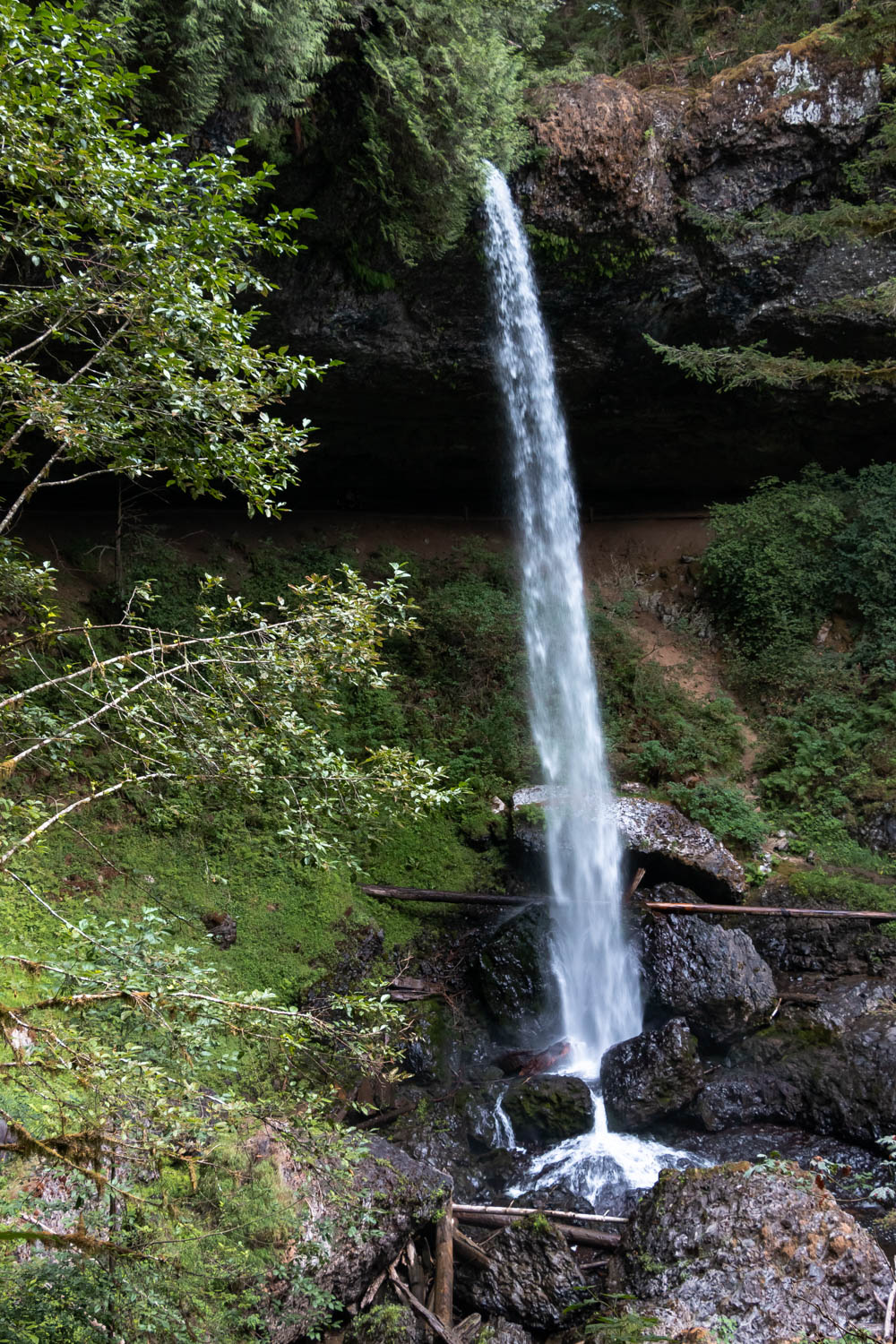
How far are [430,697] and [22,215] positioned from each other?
8.38 m

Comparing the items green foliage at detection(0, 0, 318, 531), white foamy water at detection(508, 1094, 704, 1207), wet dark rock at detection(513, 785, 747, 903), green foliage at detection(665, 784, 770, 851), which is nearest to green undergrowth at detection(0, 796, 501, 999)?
wet dark rock at detection(513, 785, 747, 903)

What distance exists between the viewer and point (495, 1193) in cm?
604

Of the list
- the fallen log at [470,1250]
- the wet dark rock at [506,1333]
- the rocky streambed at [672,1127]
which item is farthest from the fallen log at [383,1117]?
the wet dark rock at [506,1333]

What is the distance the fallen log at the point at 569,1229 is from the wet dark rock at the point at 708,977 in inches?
89.4

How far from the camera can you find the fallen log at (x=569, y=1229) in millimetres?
5297

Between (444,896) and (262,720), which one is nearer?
(262,720)

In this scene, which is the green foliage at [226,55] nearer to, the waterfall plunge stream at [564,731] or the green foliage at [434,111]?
the green foliage at [434,111]

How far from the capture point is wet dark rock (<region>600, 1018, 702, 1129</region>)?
6543 mm

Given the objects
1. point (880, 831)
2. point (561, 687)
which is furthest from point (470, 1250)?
point (561, 687)

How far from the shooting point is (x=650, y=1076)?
21.9ft

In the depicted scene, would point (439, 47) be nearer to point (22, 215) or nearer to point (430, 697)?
point (22, 215)

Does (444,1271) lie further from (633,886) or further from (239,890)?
(633,886)

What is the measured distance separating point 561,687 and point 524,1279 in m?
7.68

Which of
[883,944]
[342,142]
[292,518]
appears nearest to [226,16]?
[342,142]
